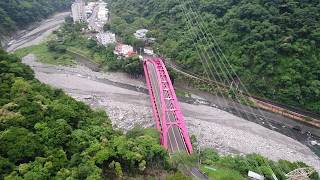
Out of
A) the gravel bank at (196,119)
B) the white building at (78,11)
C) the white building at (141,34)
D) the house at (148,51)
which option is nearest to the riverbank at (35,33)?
the white building at (78,11)

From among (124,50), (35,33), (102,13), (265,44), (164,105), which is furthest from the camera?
(102,13)

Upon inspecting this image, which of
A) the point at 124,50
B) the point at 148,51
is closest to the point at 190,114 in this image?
the point at 148,51

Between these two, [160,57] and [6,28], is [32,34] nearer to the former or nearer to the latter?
[6,28]

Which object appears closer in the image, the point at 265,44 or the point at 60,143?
the point at 60,143

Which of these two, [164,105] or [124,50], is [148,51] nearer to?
[124,50]

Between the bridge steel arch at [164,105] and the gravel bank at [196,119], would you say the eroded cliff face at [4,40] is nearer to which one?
the gravel bank at [196,119]

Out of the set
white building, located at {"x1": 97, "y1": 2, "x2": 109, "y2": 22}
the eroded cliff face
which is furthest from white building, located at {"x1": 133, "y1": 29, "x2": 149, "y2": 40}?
the eroded cliff face
